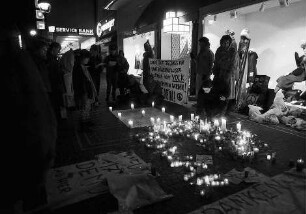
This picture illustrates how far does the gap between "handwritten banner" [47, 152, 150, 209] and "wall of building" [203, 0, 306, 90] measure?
Answer: 7803 mm

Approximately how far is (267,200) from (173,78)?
6.19 meters

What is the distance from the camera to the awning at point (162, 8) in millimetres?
10401

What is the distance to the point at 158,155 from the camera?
471 centimetres

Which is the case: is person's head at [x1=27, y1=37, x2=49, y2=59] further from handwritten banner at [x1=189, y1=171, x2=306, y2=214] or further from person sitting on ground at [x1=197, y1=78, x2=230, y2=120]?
handwritten banner at [x1=189, y1=171, x2=306, y2=214]

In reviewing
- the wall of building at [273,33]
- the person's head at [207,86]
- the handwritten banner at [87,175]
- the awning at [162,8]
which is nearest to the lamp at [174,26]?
the awning at [162,8]

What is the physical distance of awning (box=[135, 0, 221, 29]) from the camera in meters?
10.4

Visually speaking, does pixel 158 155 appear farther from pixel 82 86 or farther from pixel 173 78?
pixel 173 78

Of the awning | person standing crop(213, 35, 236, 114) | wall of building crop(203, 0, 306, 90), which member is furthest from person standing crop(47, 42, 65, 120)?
wall of building crop(203, 0, 306, 90)

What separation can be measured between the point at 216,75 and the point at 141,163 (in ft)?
12.4

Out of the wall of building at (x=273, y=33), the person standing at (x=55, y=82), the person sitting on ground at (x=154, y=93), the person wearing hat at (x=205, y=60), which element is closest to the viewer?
the person standing at (x=55, y=82)

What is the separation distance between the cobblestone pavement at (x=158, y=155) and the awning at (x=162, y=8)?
4921 mm

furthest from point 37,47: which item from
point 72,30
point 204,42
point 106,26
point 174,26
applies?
Answer: point 72,30

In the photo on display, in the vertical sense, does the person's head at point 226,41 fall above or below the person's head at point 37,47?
above

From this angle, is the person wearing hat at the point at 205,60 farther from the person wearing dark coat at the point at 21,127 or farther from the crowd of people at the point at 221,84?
the person wearing dark coat at the point at 21,127
